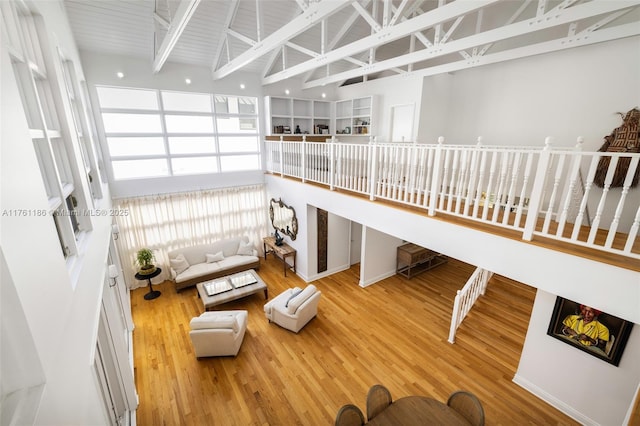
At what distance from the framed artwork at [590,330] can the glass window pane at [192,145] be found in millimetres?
7459

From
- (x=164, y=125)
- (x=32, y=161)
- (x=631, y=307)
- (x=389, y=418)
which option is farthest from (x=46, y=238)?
(x=164, y=125)

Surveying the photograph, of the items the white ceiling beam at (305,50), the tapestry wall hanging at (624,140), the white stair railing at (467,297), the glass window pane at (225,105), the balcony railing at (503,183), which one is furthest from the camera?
the glass window pane at (225,105)

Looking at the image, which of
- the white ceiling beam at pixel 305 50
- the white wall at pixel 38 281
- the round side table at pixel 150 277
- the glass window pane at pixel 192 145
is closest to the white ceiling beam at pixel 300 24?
the white ceiling beam at pixel 305 50

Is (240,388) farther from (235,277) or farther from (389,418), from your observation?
(235,277)

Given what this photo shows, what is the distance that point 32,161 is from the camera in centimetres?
123

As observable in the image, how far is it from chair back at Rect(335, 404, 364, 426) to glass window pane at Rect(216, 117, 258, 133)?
668 centimetres

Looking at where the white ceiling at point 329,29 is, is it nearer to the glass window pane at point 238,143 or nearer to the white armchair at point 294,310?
the glass window pane at point 238,143

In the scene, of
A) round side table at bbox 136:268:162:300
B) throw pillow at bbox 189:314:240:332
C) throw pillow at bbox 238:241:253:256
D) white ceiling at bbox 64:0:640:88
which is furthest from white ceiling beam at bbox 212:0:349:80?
round side table at bbox 136:268:162:300

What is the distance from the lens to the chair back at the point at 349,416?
242cm

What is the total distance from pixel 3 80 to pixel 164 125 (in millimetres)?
5927

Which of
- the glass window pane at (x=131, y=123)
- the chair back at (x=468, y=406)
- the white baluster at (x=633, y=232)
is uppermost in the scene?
the glass window pane at (x=131, y=123)

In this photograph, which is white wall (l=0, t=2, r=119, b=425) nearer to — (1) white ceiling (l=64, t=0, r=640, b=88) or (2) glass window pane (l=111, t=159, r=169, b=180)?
(1) white ceiling (l=64, t=0, r=640, b=88)

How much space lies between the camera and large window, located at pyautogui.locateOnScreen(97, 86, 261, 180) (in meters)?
5.84

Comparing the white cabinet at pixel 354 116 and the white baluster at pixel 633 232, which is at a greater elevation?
the white cabinet at pixel 354 116
